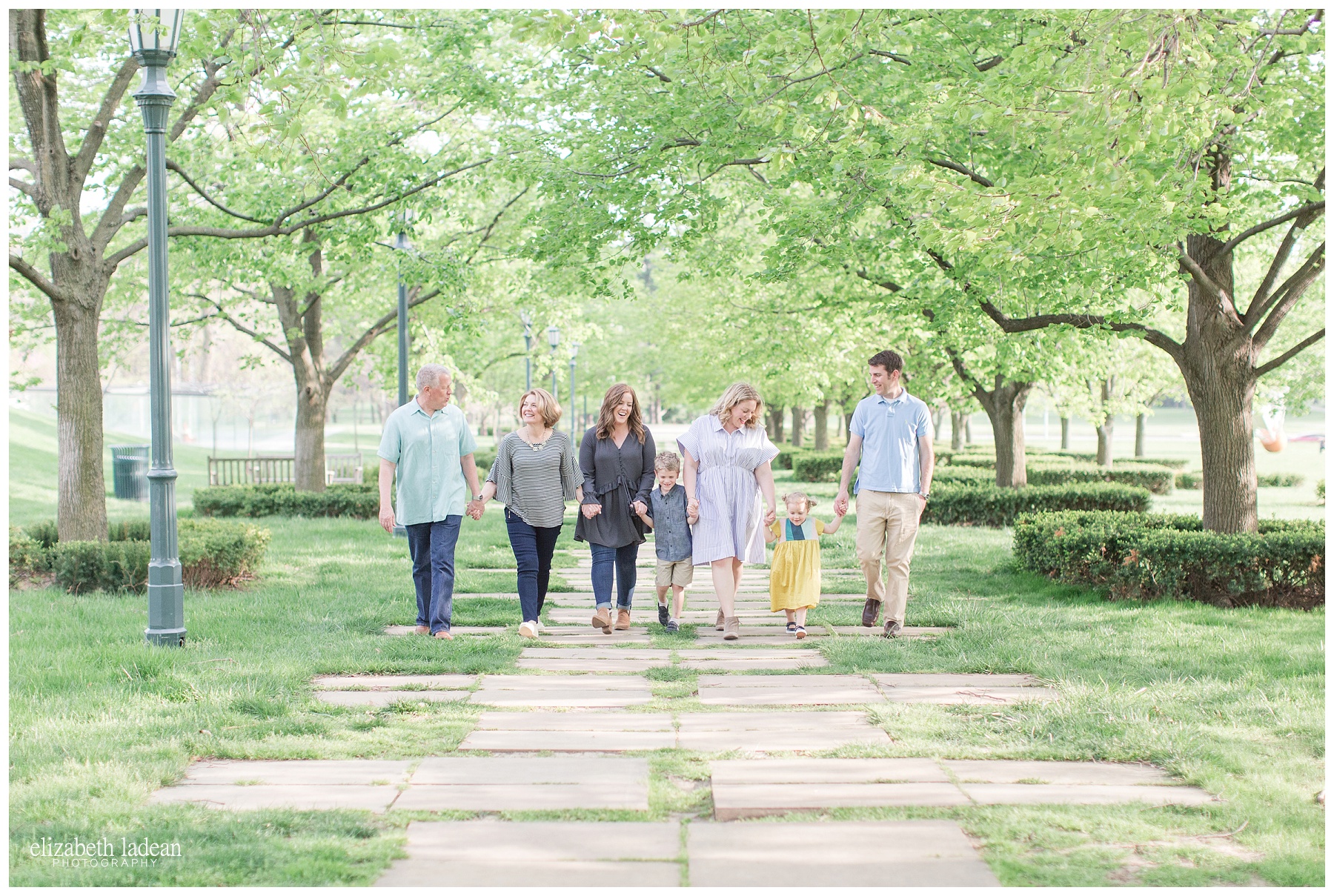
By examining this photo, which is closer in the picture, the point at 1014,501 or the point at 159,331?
the point at 159,331

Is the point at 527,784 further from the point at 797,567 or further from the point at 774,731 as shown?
the point at 797,567

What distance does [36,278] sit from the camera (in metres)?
10.0

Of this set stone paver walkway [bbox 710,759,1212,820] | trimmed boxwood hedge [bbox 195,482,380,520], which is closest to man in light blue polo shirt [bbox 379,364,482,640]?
stone paver walkway [bbox 710,759,1212,820]

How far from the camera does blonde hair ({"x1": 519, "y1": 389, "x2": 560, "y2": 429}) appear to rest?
25.4 ft

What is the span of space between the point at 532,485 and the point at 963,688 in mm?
3284

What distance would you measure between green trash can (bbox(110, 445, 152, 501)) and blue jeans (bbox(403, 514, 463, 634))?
18.1 metres

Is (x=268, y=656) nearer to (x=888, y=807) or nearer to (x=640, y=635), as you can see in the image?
(x=640, y=635)

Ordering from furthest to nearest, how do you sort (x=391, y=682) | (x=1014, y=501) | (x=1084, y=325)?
(x=1014, y=501) < (x=1084, y=325) < (x=391, y=682)

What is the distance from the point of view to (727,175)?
16.6m

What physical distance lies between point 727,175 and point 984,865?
14.1 meters

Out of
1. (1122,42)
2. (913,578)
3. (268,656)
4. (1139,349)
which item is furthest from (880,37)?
(1139,349)

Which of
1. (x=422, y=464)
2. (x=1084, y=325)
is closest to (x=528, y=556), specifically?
(x=422, y=464)

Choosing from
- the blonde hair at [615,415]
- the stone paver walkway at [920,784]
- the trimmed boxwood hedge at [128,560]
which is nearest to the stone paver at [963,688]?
the stone paver walkway at [920,784]

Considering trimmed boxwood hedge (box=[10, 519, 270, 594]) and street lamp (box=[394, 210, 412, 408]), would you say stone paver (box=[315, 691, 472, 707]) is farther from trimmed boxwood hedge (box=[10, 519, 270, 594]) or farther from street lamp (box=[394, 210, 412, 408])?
street lamp (box=[394, 210, 412, 408])
